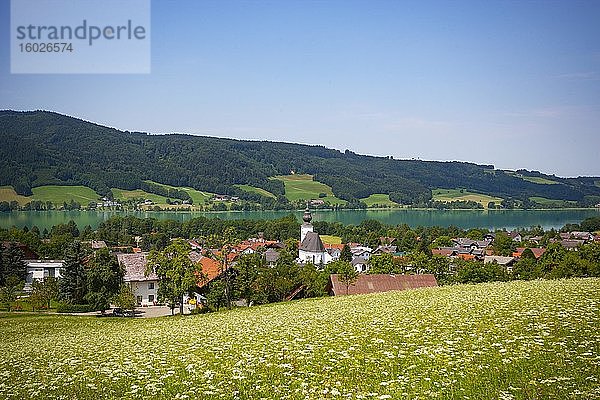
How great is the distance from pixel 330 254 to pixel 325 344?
116296 millimetres

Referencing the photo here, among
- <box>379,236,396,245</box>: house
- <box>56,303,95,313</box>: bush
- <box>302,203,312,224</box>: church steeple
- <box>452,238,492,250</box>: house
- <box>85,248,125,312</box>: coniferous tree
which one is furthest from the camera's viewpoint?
<box>379,236,396,245</box>: house

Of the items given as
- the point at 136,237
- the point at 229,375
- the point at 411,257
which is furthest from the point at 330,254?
the point at 229,375

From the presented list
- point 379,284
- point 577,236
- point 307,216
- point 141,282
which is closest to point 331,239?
point 307,216

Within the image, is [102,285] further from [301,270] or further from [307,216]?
[307,216]

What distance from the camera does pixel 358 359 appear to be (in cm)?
1355

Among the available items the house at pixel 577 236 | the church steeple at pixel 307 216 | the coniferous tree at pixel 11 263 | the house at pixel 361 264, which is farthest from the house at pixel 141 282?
the house at pixel 577 236

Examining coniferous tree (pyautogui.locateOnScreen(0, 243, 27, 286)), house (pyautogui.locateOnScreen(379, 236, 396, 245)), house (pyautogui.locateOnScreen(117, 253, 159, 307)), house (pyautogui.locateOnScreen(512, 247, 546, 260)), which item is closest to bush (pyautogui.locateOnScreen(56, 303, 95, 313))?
house (pyautogui.locateOnScreen(117, 253, 159, 307))

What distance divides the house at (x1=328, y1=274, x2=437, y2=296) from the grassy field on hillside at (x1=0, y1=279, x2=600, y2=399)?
27.9 metres

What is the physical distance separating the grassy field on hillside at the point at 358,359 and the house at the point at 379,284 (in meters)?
27.9

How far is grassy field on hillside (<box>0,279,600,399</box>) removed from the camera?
36.6 ft

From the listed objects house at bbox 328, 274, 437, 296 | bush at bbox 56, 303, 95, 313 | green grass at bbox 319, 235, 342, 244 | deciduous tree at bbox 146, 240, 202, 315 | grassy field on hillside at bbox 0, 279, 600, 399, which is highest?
grassy field on hillside at bbox 0, 279, 600, 399

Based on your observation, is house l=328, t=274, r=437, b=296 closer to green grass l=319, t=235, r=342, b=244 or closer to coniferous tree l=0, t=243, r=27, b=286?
coniferous tree l=0, t=243, r=27, b=286

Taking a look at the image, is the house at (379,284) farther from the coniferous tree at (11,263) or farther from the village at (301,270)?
the coniferous tree at (11,263)

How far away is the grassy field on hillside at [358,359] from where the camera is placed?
1116 centimetres
